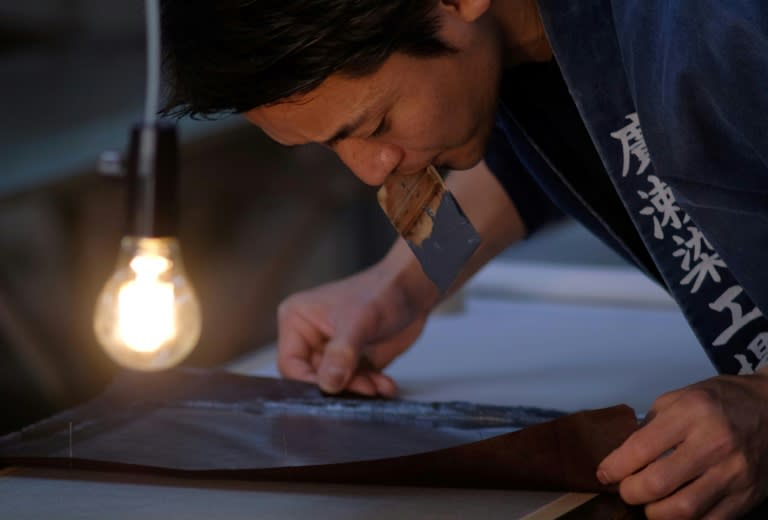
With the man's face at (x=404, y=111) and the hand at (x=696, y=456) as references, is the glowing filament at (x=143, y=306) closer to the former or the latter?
the man's face at (x=404, y=111)

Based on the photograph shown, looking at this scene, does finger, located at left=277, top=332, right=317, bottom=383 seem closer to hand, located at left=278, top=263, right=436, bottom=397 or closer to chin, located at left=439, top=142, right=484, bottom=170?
hand, located at left=278, top=263, right=436, bottom=397

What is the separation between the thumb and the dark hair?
11.1 inches

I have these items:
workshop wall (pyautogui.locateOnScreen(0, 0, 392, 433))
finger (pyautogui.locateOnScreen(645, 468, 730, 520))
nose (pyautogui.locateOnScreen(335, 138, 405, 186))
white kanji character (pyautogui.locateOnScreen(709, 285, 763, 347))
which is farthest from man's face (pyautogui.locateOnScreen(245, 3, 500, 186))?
workshop wall (pyautogui.locateOnScreen(0, 0, 392, 433))

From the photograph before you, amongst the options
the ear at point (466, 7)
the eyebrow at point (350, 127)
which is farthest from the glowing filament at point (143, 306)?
the ear at point (466, 7)

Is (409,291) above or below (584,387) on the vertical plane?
above

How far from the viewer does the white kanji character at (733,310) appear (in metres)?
0.95

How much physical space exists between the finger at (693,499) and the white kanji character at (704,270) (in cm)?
21

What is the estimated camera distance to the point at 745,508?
81 cm

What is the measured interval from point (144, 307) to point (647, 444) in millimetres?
476

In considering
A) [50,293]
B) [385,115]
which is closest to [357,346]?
[385,115]

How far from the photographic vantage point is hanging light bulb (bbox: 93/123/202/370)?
42.3 inches

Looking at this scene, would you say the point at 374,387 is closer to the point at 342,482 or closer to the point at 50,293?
the point at 342,482

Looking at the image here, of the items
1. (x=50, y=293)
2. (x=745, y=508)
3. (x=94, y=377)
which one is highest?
(x=50, y=293)

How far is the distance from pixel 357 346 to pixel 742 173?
0.43 metres
